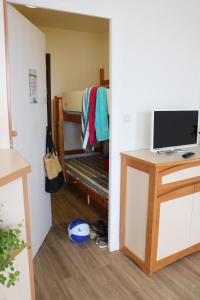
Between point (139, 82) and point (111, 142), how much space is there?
23.3 inches

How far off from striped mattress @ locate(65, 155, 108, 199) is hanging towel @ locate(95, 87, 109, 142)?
26.3 inches

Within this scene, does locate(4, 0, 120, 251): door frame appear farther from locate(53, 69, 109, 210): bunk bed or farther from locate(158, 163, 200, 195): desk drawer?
locate(158, 163, 200, 195): desk drawer

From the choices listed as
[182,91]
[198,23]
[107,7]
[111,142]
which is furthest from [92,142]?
[198,23]

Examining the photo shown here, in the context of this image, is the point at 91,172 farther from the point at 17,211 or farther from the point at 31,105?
the point at 17,211

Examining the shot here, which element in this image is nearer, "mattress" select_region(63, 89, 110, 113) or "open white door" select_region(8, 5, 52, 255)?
"open white door" select_region(8, 5, 52, 255)

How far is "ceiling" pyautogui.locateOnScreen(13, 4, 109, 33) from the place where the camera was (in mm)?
3562

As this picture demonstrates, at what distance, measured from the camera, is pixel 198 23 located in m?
2.43

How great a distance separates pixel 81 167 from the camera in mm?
3752

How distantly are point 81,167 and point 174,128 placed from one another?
1868mm

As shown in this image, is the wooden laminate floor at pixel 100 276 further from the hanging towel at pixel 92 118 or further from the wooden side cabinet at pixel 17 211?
A: the hanging towel at pixel 92 118

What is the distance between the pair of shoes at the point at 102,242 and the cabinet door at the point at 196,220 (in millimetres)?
806

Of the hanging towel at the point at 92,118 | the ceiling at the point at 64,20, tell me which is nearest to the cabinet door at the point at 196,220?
the hanging towel at the point at 92,118

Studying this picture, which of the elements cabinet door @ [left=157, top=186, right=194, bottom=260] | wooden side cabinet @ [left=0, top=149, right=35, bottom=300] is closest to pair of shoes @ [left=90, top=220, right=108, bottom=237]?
cabinet door @ [left=157, top=186, right=194, bottom=260]

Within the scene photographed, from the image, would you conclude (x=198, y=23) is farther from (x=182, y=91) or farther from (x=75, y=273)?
(x=75, y=273)
